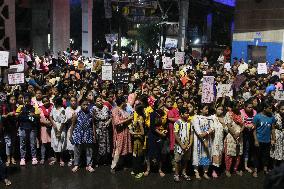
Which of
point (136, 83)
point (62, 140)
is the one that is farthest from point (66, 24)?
point (62, 140)

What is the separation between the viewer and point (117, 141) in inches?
360

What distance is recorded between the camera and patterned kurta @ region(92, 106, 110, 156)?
9.19 meters

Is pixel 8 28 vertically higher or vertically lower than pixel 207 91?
higher

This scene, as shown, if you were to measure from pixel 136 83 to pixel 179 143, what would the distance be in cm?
457

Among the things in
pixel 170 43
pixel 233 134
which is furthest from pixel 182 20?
pixel 233 134

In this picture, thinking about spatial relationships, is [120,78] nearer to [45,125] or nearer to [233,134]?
[45,125]

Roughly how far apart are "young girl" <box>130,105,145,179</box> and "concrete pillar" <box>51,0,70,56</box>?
20.3 m

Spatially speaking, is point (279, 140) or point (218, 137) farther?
point (279, 140)

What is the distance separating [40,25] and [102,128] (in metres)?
23.1

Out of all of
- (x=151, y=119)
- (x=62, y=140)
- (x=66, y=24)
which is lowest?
(x=62, y=140)

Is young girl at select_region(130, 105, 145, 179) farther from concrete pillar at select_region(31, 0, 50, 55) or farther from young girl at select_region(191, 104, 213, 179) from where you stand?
concrete pillar at select_region(31, 0, 50, 55)

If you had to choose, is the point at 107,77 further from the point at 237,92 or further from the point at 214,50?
the point at 214,50

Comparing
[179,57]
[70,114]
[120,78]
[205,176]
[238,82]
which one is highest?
[179,57]

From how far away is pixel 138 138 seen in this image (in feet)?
29.2
